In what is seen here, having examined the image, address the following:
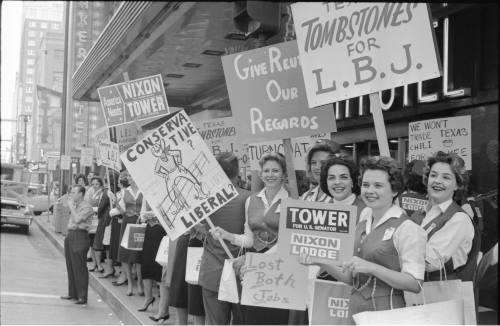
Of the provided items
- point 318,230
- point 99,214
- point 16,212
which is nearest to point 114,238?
point 99,214

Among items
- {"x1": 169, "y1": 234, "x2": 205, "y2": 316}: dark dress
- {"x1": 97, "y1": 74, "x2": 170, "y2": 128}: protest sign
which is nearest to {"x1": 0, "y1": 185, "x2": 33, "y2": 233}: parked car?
→ {"x1": 97, "y1": 74, "x2": 170, "y2": 128}: protest sign

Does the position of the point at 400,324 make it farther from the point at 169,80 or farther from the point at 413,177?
the point at 169,80

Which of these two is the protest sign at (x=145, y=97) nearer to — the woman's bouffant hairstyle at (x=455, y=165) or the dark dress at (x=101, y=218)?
the dark dress at (x=101, y=218)

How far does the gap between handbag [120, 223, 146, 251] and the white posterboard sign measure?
3.89 meters

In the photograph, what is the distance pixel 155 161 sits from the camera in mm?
5398

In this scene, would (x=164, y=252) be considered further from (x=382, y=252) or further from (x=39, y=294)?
(x=39, y=294)

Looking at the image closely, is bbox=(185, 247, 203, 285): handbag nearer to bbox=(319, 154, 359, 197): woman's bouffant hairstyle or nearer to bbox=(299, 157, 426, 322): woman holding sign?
bbox=(319, 154, 359, 197): woman's bouffant hairstyle

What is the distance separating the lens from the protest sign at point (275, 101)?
17.2 ft

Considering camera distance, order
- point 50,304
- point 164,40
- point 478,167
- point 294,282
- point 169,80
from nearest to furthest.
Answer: point 294,282 < point 478,167 < point 50,304 < point 164,40 < point 169,80

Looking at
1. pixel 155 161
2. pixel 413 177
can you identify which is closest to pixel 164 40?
pixel 155 161

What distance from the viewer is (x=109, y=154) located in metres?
11.1

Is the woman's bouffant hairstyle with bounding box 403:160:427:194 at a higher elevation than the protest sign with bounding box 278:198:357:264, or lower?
higher

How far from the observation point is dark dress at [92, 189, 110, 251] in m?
11.9

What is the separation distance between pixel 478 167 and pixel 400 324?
6139 mm
